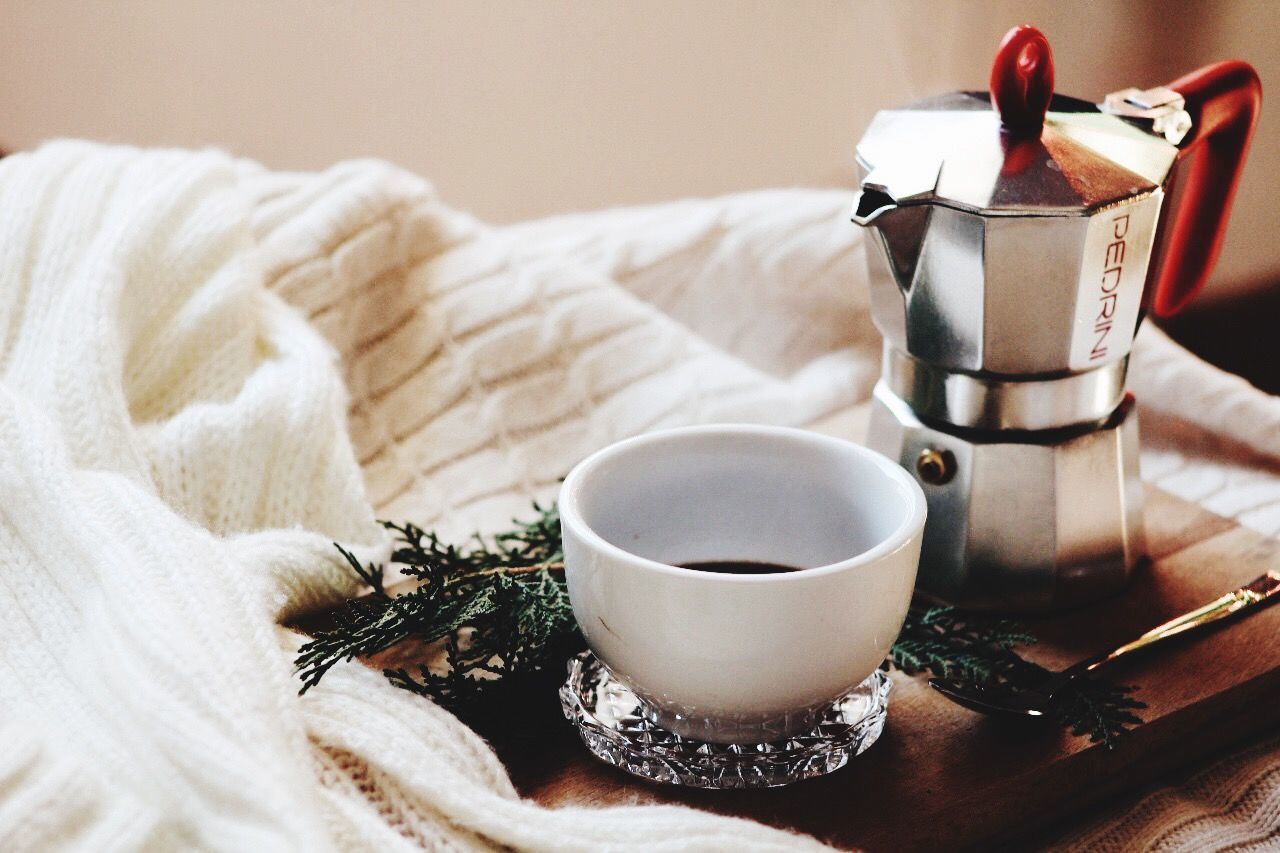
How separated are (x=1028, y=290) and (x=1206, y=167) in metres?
0.17

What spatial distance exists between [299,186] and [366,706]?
45cm

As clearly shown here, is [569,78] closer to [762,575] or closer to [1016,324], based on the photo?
[1016,324]

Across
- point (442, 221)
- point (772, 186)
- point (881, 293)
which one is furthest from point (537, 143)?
point (881, 293)

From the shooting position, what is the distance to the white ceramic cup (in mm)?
433

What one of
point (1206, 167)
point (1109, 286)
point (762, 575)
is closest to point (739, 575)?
point (762, 575)

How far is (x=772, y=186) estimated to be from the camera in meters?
1.42

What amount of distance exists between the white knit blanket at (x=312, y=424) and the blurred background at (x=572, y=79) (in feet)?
1.18

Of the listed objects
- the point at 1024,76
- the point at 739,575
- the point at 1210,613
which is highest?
the point at 1024,76

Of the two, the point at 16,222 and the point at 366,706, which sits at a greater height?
the point at 16,222

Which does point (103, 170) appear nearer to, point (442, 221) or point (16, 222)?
point (16, 222)

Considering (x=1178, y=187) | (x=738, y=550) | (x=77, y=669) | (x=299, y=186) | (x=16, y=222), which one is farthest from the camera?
(x=1178, y=187)

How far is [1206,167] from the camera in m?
0.63

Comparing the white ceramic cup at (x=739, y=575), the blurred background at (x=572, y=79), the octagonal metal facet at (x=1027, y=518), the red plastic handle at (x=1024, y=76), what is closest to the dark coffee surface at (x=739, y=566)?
the white ceramic cup at (x=739, y=575)

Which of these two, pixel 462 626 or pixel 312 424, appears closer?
pixel 462 626
